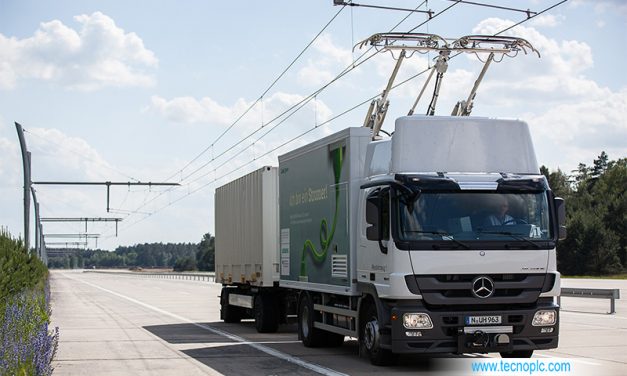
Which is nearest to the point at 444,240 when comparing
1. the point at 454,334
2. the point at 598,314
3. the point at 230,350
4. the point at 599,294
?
the point at 454,334

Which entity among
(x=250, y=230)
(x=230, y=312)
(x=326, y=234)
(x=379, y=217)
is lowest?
(x=230, y=312)

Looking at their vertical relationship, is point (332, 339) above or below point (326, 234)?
below

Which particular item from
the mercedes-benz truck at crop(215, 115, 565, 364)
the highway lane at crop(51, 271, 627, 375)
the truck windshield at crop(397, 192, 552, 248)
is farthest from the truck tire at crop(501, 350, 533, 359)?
the truck windshield at crop(397, 192, 552, 248)

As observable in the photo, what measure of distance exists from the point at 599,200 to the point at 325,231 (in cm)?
9440

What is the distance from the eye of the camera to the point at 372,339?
13953 mm

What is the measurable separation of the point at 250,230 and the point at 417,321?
10.2 meters

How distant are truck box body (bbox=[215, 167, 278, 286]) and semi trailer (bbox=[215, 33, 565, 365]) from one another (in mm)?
5356

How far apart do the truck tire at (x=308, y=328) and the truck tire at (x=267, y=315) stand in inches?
125

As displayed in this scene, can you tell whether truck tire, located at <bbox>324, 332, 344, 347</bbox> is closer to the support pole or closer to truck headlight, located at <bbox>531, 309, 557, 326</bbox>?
truck headlight, located at <bbox>531, 309, 557, 326</bbox>

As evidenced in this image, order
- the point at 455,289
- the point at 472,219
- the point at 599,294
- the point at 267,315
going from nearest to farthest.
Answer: the point at 455,289, the point at 472,219, the point at 267,315, the point at 599,294

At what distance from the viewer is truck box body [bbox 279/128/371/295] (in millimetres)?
15219

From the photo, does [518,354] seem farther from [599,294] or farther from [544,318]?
[599,294]

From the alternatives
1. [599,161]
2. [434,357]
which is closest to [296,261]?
[434,357]

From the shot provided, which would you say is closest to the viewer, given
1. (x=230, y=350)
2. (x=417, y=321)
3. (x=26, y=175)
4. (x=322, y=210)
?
(x=417, y=321)
